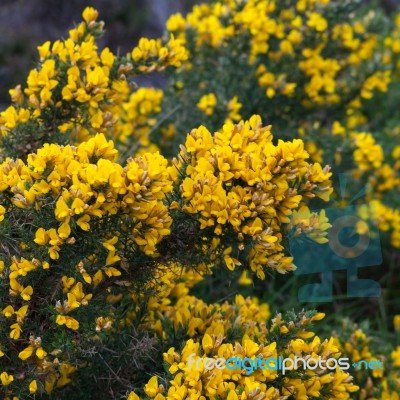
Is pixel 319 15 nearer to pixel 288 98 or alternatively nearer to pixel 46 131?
pixel 288 98

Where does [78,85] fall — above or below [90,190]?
above

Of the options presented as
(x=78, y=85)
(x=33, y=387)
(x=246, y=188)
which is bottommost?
(x=33, y=387)

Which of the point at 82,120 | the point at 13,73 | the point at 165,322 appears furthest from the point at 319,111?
the point at 13,73

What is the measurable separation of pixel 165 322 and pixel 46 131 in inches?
33.7

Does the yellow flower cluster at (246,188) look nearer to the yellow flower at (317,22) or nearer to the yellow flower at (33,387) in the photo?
the yellow flower at (33,387)

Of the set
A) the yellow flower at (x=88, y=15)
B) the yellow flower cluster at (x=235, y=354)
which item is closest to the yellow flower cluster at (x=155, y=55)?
the yellow flower at (x=88, y=15)

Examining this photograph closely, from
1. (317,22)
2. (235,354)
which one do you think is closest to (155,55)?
(235,354)

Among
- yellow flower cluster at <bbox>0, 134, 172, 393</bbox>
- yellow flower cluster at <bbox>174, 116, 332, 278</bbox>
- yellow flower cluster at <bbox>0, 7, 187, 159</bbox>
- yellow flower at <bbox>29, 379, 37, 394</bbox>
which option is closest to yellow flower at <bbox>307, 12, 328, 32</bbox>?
yellow flower cluster at <bbox>0, 7, 187, 159</bbox>

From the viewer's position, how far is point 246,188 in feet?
5.96

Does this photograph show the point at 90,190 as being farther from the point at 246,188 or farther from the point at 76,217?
the point at 246,188

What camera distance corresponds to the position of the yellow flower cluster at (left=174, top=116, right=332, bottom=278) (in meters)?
1.78

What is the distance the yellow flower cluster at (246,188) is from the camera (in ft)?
5.85

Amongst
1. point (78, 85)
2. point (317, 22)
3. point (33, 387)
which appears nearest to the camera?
point (33, 387)

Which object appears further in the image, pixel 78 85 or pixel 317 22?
pixel 317 22
